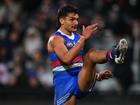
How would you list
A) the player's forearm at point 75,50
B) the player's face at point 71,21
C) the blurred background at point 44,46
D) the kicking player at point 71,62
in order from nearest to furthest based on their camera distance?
the player's forearm at point 75,50 → the kicking player at point 71,62 → the player's face at point 71,21 → the blurred background at point 44,46

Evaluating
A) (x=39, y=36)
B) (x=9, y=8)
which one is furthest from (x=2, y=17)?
(x=39, y=36)

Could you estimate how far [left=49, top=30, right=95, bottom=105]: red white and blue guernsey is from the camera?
9.48 m

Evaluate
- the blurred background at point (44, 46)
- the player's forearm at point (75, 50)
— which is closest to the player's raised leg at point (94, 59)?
the player's forearm at point (75, 50)

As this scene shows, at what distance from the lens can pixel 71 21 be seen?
9477 millimetres

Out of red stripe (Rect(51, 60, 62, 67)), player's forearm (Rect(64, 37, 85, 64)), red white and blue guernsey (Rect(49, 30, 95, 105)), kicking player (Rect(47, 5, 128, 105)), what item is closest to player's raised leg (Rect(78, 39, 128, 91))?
kicking player (Rect(47, 5, 128, 105))

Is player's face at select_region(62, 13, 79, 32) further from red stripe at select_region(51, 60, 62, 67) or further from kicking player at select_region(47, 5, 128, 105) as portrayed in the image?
red stripe at select_region(51, 60, 62, 67)

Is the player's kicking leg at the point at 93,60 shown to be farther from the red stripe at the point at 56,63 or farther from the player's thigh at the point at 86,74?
the red stripe at the point at 56,63

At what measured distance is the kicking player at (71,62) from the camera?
923 centimetres

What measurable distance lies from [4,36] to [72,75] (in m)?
6.21

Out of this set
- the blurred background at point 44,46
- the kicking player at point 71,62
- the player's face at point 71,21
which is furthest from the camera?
the blurred background at point 44,46

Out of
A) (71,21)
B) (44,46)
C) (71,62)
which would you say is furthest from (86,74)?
(44,46)

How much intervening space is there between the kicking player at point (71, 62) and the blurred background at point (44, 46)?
442 cm

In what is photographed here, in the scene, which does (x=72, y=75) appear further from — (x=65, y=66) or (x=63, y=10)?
(x=63, y=10)

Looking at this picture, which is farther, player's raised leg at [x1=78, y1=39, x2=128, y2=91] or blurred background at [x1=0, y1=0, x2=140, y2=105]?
blurred background at [x1=0, y1=0, x2=140, y2=105]
